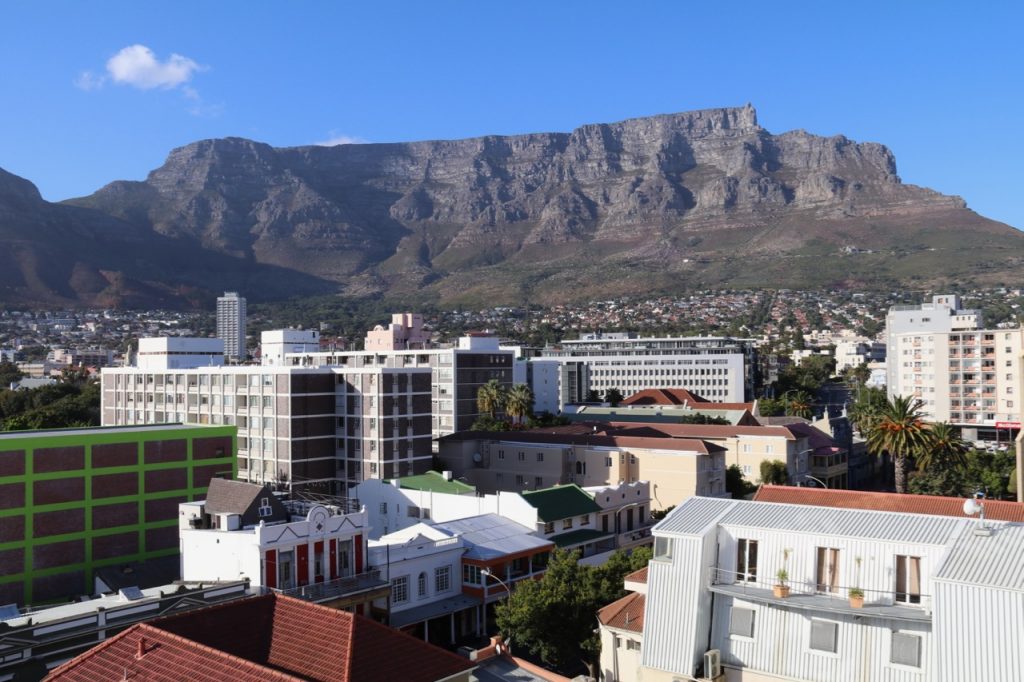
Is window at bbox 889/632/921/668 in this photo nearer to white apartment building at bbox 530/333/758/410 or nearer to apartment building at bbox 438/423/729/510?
apartment building at bbox 438/423/729/510

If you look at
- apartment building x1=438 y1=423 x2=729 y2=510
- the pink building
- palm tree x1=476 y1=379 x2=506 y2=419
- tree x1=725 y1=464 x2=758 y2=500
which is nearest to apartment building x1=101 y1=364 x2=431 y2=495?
apartment building x1=438 y1=423 x2=729 y2=510

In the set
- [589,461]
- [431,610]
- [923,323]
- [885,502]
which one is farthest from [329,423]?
[923,323]

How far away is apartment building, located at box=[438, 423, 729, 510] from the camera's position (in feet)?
228

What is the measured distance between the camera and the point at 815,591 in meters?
20.2

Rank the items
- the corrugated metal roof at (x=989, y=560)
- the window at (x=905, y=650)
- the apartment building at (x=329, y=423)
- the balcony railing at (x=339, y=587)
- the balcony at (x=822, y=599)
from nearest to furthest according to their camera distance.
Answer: the corrugated metal roof at (x=989, y=560)
the window at (x=905, y=650)
the balcony at (x=822, y=599)
the balcony railing at (x=339, y=587)
the apartment building at (x=329, y=423)

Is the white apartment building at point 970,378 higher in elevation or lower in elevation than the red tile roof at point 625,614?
higher

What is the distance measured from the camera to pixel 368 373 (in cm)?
7638

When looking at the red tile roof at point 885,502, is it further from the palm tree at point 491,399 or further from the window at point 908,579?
the palm tree at point 491,399

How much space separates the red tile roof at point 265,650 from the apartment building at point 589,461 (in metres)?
46.8

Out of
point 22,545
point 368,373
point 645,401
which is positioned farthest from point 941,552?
point 645,401

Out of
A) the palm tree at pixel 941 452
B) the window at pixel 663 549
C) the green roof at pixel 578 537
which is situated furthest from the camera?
the palm tree at pixel 941 452

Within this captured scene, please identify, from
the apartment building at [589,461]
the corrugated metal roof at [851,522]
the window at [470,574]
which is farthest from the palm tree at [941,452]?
the corrugated metal roof at [851,522]

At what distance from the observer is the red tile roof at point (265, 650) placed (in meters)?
21.7

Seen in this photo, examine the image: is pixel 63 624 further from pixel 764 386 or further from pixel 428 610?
pixel 764 386
